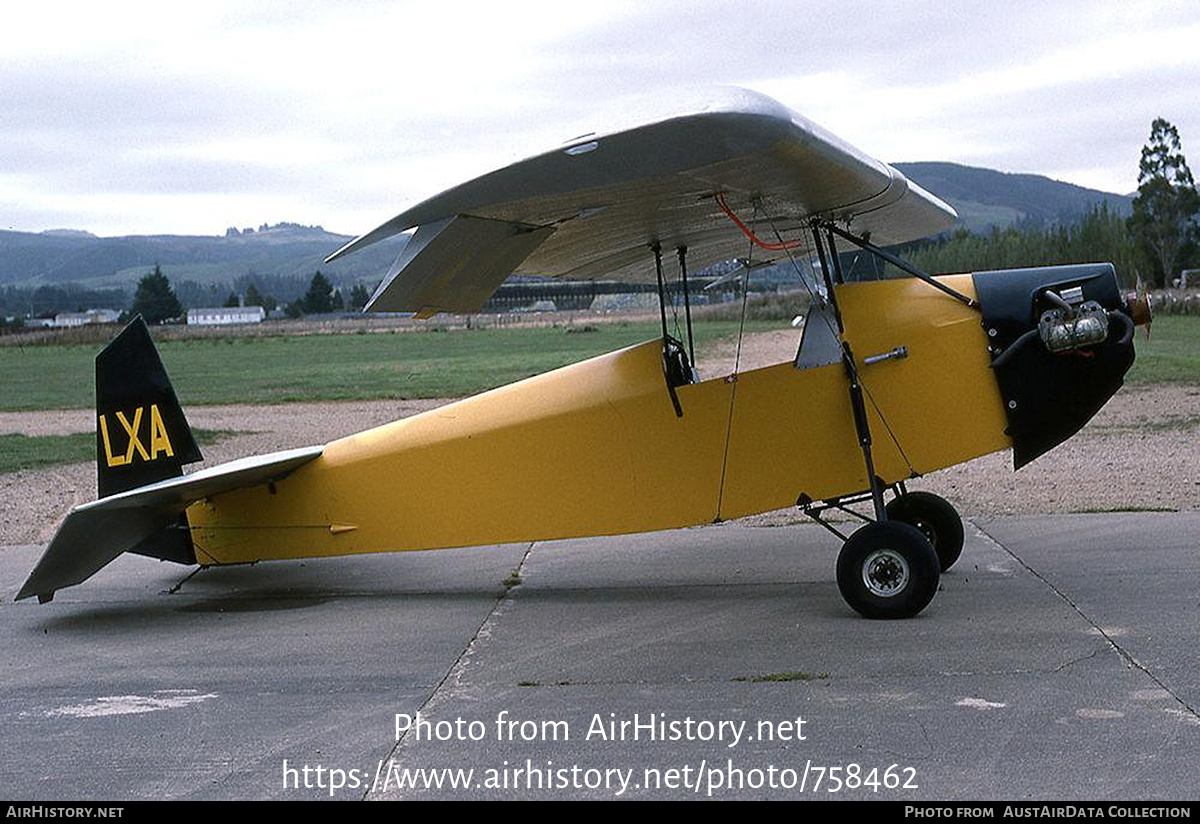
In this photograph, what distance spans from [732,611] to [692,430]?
43.6 inches

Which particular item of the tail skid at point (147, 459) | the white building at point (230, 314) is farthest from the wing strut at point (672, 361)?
the white building at point (230, 314)

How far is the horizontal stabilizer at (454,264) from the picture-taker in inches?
222

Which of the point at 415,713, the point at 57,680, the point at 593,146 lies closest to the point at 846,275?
the point at 593,146

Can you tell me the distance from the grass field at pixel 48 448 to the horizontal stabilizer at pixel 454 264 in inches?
416

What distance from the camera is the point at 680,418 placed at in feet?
24.4

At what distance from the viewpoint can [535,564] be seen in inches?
348

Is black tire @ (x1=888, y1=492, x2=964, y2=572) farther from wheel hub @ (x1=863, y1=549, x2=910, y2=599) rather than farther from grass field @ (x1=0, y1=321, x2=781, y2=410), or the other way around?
grass field @ (x1=0, y1=321, x2=781, y2=410)

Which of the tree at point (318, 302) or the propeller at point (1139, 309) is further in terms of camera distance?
the tree at point (318, 302)

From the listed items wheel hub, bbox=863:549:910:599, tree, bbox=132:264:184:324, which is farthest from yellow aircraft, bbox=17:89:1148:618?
tree, bbox=132:264:184:324

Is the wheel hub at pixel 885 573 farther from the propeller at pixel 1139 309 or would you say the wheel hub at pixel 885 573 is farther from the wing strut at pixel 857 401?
the propeller at pixel 1139 309

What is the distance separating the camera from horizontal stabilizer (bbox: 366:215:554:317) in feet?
18.5

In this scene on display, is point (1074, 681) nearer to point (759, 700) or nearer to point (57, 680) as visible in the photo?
point (759, 700)

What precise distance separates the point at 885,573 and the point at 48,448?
46.9ft
